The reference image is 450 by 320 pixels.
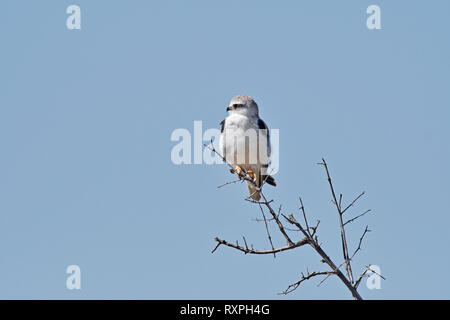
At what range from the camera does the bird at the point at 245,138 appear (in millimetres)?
8594

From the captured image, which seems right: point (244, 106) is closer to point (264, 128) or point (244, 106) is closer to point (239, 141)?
point (264, 128)

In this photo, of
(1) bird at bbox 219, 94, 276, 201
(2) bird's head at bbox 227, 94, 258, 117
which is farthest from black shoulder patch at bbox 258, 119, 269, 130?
(2) bird's head at bbox 227, 94, 258, 117

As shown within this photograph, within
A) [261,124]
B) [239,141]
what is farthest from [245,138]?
[261,124]

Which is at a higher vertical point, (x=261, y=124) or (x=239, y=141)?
(x=261, y=124)

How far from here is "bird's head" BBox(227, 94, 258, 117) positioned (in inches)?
345

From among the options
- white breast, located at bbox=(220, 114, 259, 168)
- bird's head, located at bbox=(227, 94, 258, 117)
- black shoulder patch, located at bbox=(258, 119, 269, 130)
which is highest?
bird's head, located at bbox=(227, 94, 258, 117)

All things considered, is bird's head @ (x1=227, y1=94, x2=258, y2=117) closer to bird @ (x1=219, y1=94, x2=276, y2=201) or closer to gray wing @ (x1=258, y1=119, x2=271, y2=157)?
bird @ (x1=219, y1=94, x2=276, y2=201)

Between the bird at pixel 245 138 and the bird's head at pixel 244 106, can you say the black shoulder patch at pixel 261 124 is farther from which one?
the bird's head at pixel 244 106

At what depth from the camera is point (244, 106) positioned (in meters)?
8.76

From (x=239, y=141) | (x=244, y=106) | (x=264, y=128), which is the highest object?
(x=244, y=106)

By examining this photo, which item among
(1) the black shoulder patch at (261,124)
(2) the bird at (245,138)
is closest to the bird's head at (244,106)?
(2) the bird at (245,138)

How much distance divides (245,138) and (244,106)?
0.47 meters

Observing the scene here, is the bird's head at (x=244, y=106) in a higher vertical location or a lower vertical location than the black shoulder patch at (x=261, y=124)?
higher
